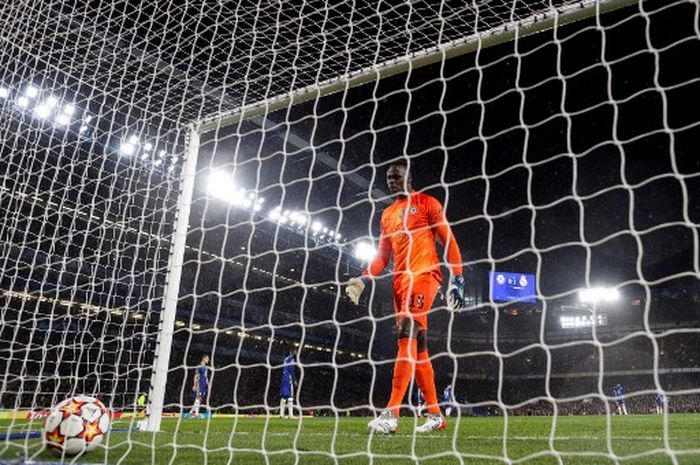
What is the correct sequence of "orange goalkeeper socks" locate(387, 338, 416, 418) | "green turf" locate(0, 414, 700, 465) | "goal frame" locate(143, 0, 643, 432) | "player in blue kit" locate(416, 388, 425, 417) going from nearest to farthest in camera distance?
"green turf" locate(0, 414, 700, 465)
"player in blue kit" locate(416, 388, 425, 417)
"goal frame" locate(143, 0, 643, 432)
"orange goalkeeper socks" locate(387, 338, 416, 418)

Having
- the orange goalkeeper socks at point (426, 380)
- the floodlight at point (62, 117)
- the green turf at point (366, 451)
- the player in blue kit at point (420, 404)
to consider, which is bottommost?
the green turf at point (366, 451)

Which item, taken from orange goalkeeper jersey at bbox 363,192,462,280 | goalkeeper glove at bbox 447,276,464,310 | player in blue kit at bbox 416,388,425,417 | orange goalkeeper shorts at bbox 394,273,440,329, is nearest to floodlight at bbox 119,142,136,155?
orange goalkeeper jersey at bbox 363,192,462,280

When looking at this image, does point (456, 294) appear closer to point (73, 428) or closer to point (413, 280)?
point (413, 280)

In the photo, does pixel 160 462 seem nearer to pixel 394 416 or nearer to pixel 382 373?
pixel 394 416

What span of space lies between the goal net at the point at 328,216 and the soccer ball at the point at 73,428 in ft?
0.42

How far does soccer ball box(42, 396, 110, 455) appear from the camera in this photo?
2766mm

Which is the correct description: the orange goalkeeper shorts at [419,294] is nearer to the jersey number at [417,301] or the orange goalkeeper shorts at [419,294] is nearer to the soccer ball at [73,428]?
the jersey number at [417,301]

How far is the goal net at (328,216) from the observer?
135 inches

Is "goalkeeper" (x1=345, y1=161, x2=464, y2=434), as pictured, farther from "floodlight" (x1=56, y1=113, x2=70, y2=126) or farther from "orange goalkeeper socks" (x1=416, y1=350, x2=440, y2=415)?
"floodlight" (x1=56, y1=113, x2=70, y2=126)

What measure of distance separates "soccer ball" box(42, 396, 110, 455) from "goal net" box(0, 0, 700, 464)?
13 centimetres

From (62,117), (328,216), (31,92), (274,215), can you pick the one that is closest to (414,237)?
(62,117)

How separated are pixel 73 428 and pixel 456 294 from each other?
227cm

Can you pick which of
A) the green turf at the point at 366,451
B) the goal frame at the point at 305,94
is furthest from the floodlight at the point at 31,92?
the green turf at the point at 366,451

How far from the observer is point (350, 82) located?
169 inches
